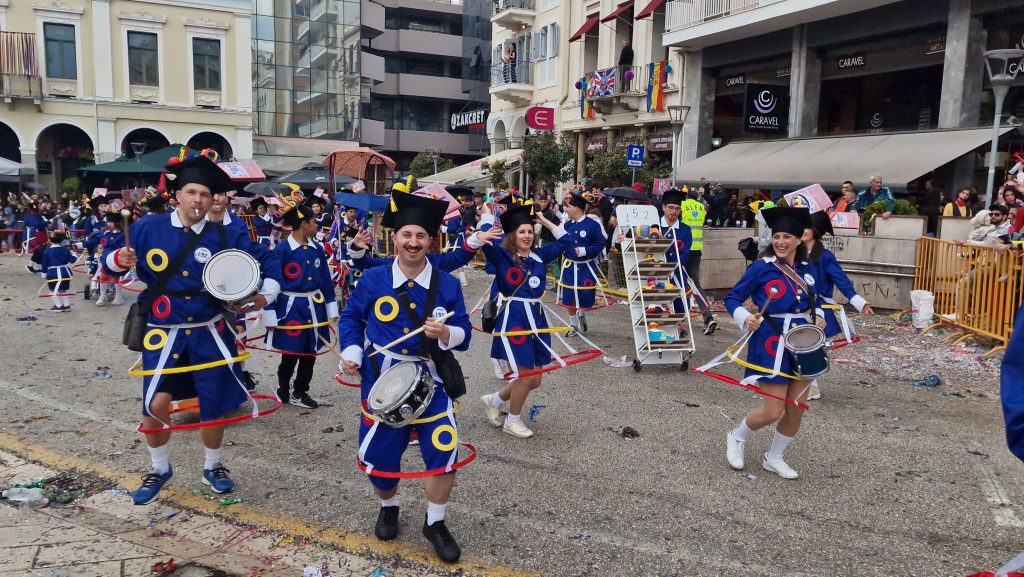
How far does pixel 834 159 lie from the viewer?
16891 mm

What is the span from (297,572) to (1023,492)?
4.63 meters

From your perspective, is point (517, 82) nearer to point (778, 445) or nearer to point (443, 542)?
point (778, 445)

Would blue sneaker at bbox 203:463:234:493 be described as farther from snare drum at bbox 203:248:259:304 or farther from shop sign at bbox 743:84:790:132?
shop sign at bbox 743:84:790:132

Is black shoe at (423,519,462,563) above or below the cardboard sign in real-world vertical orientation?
below

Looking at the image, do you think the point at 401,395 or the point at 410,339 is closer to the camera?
the point at 401,395

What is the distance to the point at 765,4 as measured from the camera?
1884 centimetres

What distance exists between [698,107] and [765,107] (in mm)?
3370

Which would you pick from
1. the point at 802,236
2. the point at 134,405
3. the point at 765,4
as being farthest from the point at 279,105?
the point at 802,236

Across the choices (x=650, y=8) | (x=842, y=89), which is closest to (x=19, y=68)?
(x=650, y=8)

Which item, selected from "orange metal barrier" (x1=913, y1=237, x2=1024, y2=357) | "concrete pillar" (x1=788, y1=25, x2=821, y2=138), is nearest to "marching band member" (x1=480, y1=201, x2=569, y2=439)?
"orange metal barrier" (x1=913, y1=237, x2=1024, y2=357)

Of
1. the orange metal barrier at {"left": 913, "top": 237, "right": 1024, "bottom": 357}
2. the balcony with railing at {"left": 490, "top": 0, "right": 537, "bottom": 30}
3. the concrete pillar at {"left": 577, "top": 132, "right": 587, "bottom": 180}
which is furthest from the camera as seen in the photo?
the balcony with railing at {"left": 490, "top": 0, "right": 537, "bottom": 30}

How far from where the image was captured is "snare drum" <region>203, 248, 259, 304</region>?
444cm

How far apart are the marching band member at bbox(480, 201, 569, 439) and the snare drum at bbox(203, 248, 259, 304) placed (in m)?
1.98

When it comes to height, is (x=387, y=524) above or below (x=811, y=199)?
below
